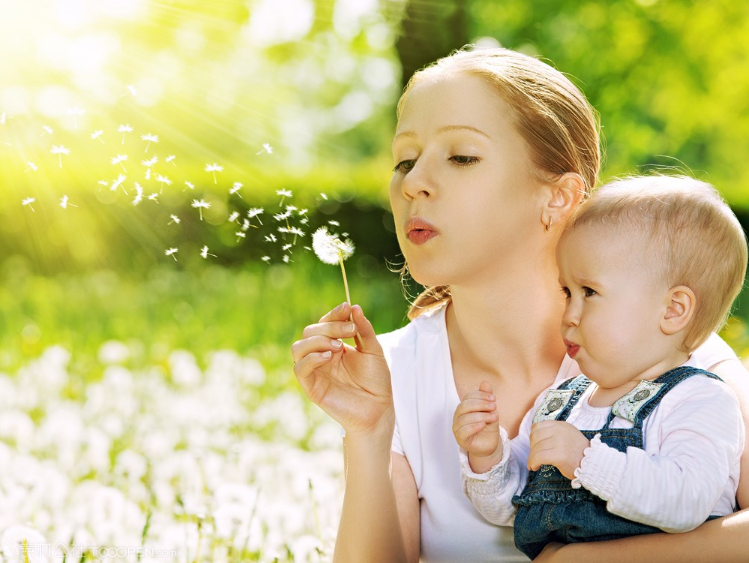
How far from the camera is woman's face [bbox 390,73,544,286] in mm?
2170

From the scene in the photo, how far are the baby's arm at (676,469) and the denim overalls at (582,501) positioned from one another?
0.23ft

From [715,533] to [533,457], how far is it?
42 centimetres

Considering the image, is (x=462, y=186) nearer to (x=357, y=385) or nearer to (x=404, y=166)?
(x=404, y=166)

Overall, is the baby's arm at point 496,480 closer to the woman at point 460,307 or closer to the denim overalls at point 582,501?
the denim overalls at point 582,501

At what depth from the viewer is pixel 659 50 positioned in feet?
36.7

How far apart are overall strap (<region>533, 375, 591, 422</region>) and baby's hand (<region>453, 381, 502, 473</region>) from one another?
0.15m

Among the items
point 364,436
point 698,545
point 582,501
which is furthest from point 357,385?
point 698,545

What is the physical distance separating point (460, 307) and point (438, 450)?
40 cm

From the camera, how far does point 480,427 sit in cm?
201

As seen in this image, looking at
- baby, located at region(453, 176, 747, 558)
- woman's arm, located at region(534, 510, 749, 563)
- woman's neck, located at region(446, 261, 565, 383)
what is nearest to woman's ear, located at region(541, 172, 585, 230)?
woman's neck, located at region(446, 261, 565, 383)

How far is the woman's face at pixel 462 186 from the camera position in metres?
2.17

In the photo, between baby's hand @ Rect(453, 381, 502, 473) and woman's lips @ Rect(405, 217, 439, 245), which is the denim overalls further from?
woman's lips @ Rect(405, 217, 439, 245)

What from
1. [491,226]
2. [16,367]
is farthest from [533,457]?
[16,367]

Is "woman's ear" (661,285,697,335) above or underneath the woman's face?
underneath
